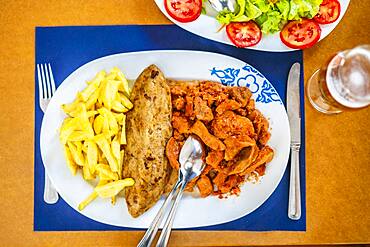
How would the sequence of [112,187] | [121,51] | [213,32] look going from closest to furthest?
[112,187]
[213,32]
[121,51]

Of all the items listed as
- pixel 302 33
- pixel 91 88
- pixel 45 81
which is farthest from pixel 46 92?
pixel 302 33

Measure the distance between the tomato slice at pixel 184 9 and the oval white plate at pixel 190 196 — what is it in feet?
0.54

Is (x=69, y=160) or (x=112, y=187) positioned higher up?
(x=69, y=160)

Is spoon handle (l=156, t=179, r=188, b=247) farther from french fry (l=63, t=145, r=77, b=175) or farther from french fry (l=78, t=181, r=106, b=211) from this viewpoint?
french fry (l=63, t=145, r=77, b=175)

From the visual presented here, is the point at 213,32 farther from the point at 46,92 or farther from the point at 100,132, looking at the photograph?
the point at 46,92

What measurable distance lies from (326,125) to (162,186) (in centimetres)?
86

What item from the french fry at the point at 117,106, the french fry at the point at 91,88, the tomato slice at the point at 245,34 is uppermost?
the tomato slice at the point at 245,34

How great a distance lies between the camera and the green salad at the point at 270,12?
7.20ft

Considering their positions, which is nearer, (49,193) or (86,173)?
(86,173)

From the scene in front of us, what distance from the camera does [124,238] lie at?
2.35 m

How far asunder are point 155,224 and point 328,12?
125 centimetres

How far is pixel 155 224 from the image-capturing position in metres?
2.23

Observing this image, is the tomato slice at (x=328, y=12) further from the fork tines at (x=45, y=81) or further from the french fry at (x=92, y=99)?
the fork tines at (x=45, y=81)

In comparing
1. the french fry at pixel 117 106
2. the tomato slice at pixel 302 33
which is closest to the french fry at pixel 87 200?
the french fry at pixel 117 106
